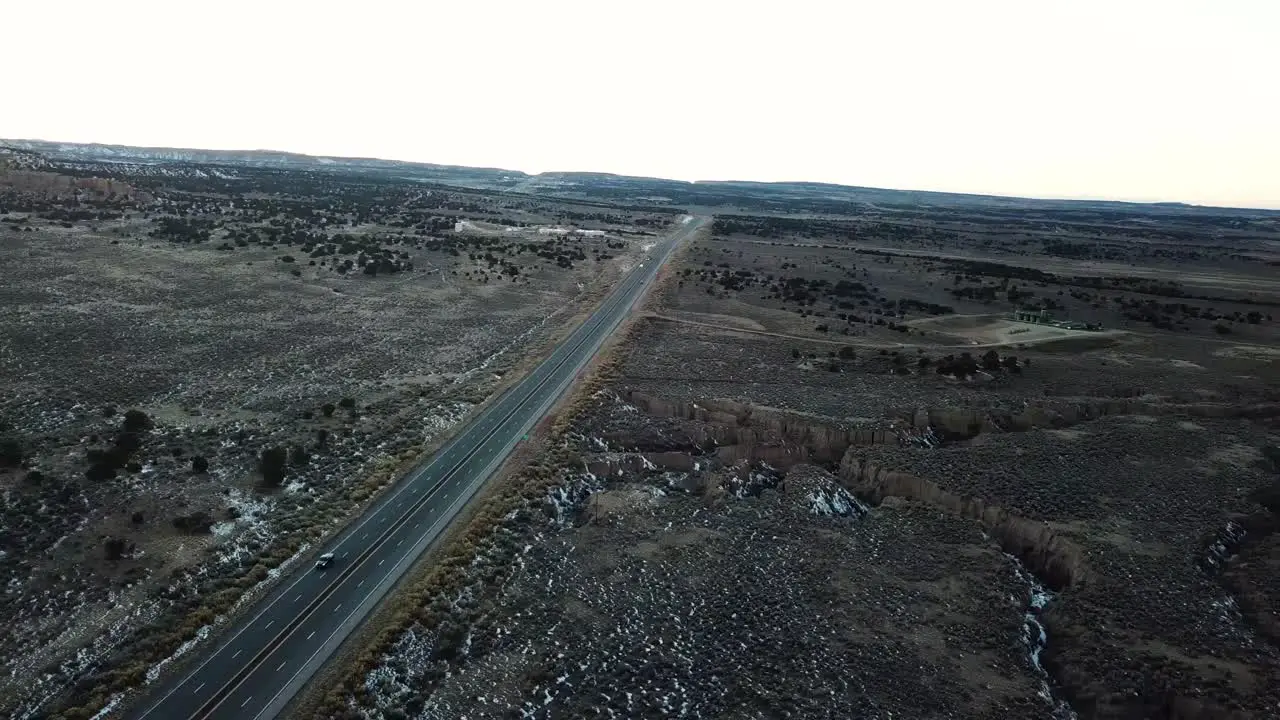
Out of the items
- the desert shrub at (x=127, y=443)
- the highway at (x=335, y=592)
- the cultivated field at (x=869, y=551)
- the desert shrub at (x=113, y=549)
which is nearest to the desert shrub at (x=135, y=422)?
the desert shrub at (x=127, y=443)

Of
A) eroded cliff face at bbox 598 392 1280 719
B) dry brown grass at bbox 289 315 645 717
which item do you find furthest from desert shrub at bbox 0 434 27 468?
eroded cliff face at bbox 598 392 1280 719

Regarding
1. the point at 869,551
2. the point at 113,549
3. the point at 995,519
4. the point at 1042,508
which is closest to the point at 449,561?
the point at 113,549

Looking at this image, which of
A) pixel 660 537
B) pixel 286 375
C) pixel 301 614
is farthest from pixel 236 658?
pixel 286 375

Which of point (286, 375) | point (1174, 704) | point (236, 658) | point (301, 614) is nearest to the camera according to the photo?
point (1174, 704)

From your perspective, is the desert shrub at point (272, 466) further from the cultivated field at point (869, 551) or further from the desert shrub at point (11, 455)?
the cultivated field at point (869, 551)

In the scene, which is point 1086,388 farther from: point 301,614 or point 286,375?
point 286,375

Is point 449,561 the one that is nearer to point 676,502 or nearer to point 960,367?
point 676,502
